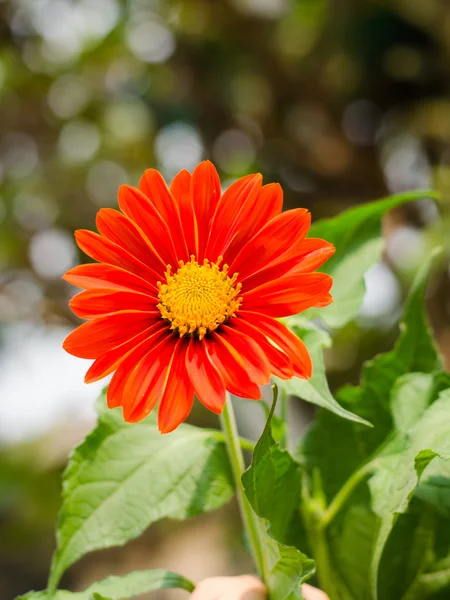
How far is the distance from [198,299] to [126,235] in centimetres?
4

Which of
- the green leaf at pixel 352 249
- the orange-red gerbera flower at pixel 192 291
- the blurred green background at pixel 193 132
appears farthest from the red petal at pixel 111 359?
the blurred green background at pixel 193 132

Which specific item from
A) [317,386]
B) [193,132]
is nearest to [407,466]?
[317,386]

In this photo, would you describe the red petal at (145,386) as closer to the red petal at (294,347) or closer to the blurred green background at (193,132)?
the red petal at (294,347)

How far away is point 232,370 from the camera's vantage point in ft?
0.72

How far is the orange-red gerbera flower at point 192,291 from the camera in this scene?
22cm

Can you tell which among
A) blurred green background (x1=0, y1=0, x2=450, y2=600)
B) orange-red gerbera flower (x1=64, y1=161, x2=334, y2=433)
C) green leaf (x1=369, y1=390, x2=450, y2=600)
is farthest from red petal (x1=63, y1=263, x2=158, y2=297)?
blurred green background (x1=0, y1=0, x2=450, y2=600)

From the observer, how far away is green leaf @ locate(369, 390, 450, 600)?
0.73 ft

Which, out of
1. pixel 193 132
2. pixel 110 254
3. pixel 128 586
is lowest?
pixel 128 586

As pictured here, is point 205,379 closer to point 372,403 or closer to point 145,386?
point 145,386

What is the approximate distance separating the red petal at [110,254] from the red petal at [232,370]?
0.15 ft

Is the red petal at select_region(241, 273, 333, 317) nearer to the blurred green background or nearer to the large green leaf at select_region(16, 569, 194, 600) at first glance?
the large green leaf at select_region(16, 569, 194, 600)

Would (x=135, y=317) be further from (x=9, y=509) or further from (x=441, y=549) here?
(x=9, y=509)

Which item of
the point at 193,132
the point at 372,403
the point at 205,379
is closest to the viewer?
the point at 205,379

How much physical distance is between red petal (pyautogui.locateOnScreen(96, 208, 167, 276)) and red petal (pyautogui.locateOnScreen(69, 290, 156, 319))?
20 millimetres
